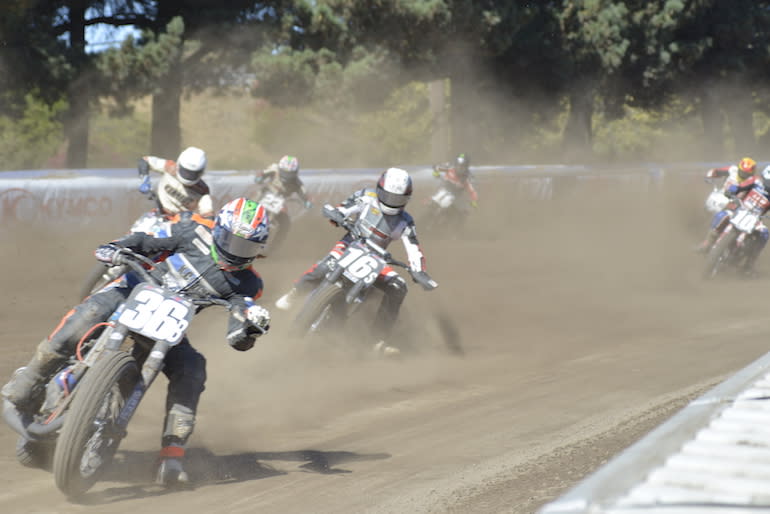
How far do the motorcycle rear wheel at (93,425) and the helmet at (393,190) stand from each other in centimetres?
476

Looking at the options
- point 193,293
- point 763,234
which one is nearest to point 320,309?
point 193,293

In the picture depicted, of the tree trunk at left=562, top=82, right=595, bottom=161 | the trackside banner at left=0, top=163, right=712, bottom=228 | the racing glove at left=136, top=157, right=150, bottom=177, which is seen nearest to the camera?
the racing glove at left=136, top=157, right=150, bottom=177

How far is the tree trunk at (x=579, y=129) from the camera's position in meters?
32.2

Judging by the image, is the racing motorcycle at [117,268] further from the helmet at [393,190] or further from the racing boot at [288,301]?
the helmet at [393,190]

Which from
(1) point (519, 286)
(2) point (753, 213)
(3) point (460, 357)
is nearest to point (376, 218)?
(3) point (460, 357)

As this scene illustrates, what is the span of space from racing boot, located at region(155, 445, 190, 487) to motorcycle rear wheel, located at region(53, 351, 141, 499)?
33 cm

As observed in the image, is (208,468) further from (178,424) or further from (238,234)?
(238,234)

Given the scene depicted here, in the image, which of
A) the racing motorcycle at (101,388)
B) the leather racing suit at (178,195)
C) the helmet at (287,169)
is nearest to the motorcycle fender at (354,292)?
the leather racing suit at (178,195)

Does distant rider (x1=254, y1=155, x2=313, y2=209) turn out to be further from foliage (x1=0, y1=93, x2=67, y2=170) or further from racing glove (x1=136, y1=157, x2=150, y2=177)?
foliage (x1=0, y1=93, x2=67, y2=170)

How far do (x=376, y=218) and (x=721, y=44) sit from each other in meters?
28.4

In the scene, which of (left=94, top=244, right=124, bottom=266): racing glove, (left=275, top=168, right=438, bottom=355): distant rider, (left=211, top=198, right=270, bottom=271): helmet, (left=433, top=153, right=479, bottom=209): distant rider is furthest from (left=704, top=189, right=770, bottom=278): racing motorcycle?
(left=94, top=244, right=124, bottom=266): racing glove

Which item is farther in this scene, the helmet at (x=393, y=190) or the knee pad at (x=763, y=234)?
the knee pad at (x=763, y=234)

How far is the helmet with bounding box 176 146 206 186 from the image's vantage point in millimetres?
10969

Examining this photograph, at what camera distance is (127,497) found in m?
5.51
